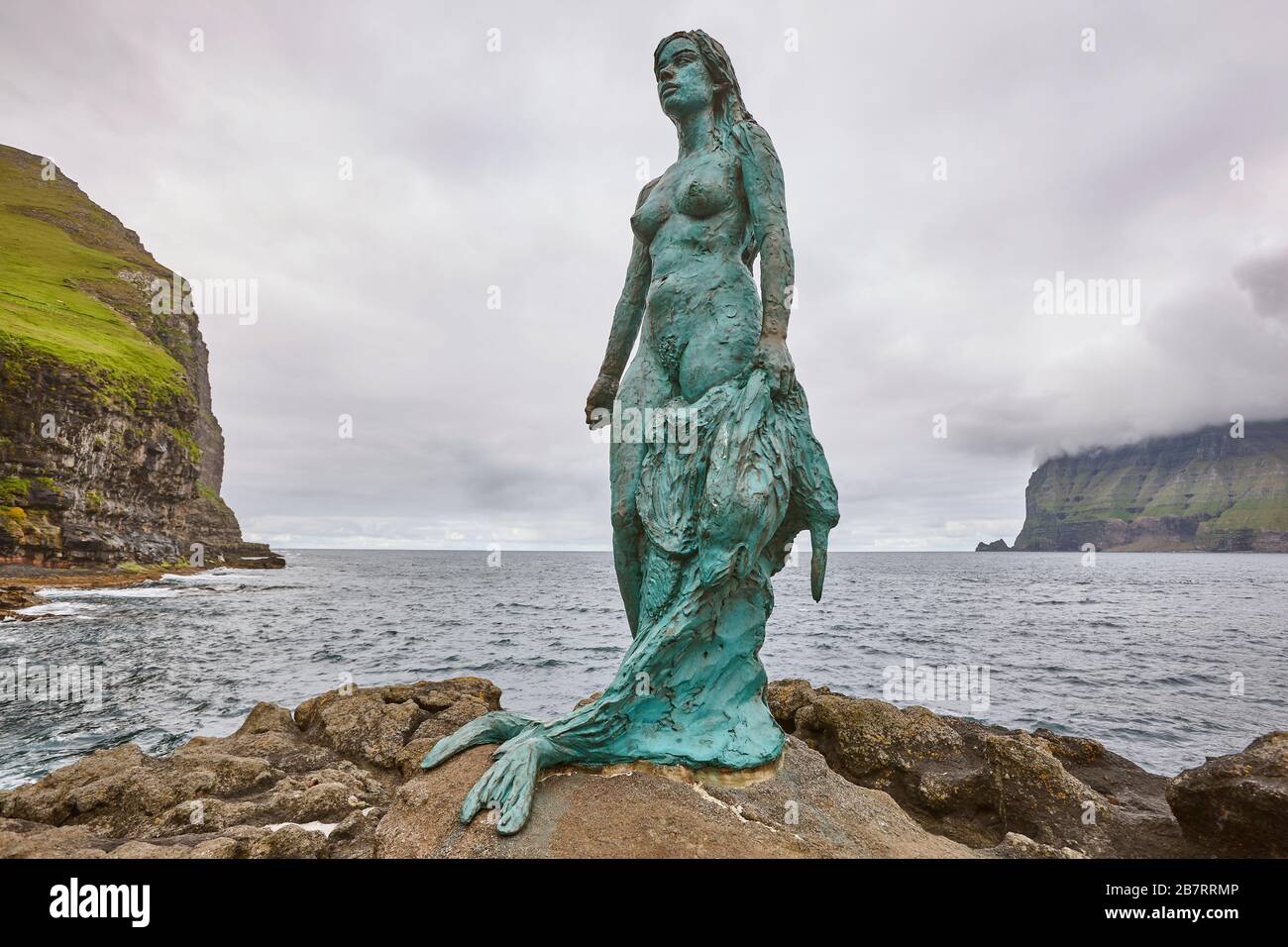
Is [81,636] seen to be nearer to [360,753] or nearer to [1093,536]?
[360,753]

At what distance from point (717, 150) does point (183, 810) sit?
556cm

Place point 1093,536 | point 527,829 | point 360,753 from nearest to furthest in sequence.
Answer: point 527,829
point 360,753
point 1093,536

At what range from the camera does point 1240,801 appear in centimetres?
362

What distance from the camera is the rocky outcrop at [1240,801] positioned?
11.4 feet

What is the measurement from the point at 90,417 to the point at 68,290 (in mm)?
30274

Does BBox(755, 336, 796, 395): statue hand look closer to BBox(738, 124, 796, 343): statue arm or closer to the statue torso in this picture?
BBox(738, 124, 796, 343): statue arm

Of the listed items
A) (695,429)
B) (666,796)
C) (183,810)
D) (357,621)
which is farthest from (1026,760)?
(357,621)

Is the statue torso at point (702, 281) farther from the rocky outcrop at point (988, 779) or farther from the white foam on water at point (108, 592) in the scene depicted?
the white foam on water at point (108, 592)

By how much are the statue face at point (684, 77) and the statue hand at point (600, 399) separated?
194cm

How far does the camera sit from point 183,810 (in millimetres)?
3906

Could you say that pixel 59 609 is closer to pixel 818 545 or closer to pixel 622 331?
pixel 622 331

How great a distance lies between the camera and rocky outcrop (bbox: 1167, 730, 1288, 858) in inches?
137

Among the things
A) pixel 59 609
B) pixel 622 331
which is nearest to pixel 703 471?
pixel 622 331

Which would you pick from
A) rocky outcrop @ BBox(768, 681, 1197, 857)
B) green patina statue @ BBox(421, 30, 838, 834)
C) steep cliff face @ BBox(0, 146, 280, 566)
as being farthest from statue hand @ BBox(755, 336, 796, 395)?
steep cliff face @ BBox(0, 146, 280, 566)
